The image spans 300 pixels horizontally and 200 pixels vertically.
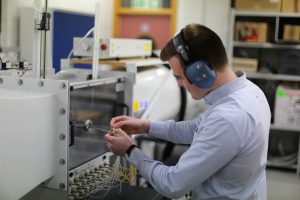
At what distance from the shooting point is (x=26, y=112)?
4.05ft

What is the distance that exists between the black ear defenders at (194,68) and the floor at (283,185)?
266cm

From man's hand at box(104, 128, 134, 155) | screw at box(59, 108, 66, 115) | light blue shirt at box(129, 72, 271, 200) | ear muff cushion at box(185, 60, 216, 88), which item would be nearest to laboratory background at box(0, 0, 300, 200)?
screw at box(59, 108, 66, 115)

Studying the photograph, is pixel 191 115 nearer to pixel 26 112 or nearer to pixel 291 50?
pixel 291 50

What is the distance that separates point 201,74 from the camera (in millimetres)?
1290

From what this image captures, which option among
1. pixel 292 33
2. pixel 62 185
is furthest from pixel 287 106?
pixel 62 185

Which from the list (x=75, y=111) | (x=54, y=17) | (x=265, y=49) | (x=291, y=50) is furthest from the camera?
(x=265, y=49)

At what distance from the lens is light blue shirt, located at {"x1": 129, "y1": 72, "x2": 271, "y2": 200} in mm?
1229

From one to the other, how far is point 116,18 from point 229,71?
170 inches

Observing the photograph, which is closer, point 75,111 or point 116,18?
point 75,111

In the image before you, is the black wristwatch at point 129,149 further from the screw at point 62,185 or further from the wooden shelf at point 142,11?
the wooden shelf at point 142,11

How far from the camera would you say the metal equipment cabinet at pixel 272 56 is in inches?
177

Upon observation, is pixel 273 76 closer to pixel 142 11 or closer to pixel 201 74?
pixel 142 11

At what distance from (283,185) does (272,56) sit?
167 centimetres

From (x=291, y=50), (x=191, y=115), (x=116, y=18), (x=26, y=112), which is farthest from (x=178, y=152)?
(x=26, y=112)
